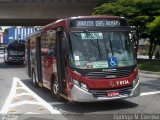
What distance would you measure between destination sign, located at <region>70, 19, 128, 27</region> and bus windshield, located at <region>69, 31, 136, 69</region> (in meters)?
0.25

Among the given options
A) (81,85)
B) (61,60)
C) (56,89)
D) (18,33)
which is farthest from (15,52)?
(81,85)

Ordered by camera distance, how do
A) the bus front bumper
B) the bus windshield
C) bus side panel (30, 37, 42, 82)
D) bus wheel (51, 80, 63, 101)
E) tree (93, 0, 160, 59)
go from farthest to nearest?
tree (93, 0, 160, 59), bus side panel (30, 37, 42, 82), bus wheel (51, 80, 63, 101), the bus windshield, the bus front bumper

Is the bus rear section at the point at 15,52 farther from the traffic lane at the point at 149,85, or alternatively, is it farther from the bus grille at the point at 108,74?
the bus grille at the point at 108,74

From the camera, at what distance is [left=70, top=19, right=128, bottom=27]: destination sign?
40.0 feet

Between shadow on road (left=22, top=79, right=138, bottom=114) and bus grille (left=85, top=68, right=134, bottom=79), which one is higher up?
bus grille (left=85, top=68, right=134, bottom=79)

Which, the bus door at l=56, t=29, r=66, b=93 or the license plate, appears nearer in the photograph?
the license plate

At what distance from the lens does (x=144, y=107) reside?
1209cm

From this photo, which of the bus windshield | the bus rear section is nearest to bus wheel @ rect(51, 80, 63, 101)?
the bus windshield

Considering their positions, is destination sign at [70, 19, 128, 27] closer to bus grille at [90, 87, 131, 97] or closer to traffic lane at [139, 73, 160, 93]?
bus grille at [90, 87, 131, 97]

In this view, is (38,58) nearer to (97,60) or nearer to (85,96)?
(97,60)

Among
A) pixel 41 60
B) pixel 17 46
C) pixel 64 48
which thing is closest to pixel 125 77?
pixel 64 48

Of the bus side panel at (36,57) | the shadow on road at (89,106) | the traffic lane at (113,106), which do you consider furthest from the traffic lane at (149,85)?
the bus side panel at (36,57)

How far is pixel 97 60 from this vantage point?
39.1ft

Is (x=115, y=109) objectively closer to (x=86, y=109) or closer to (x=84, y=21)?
(x=86, y=109)
